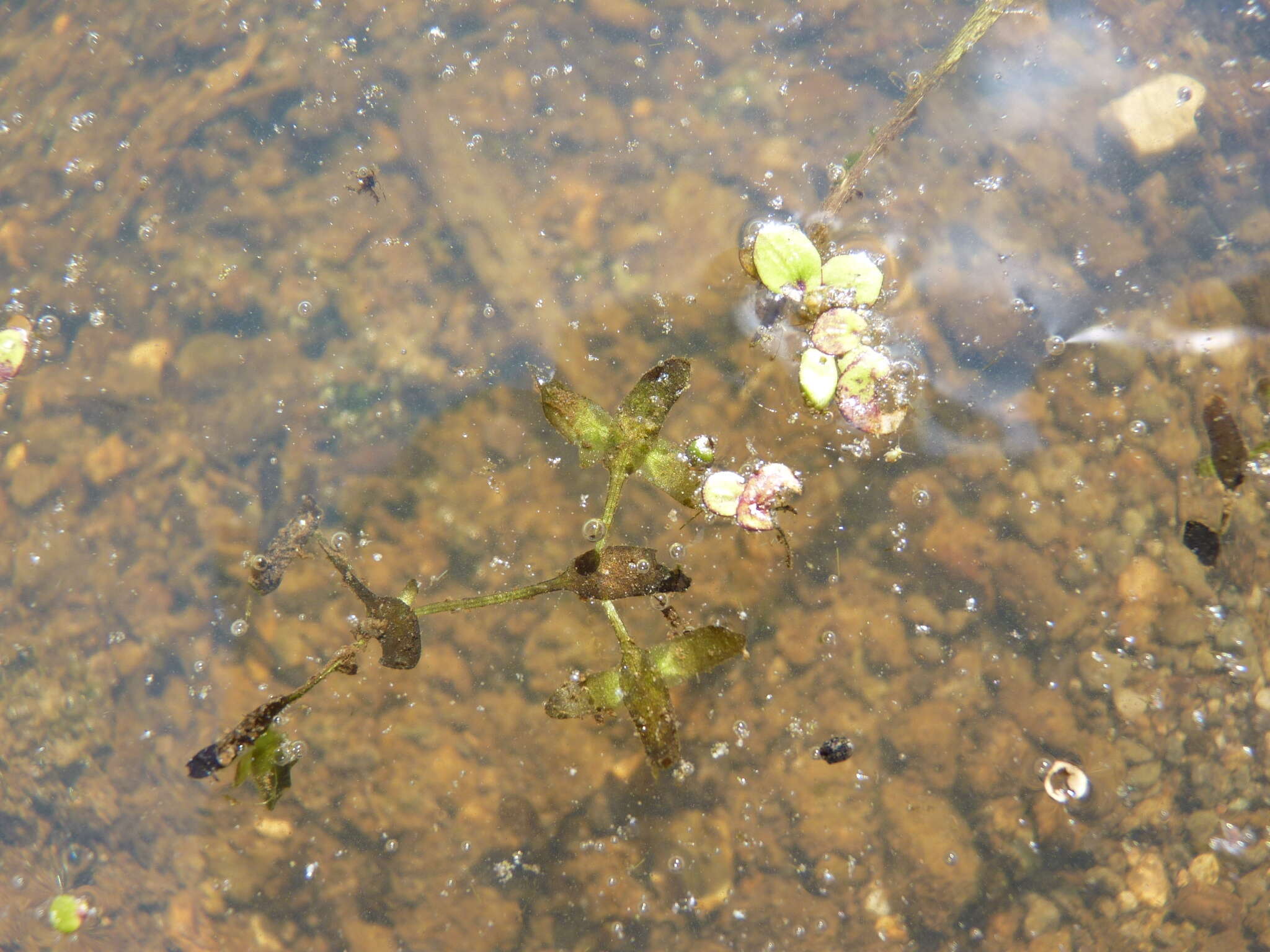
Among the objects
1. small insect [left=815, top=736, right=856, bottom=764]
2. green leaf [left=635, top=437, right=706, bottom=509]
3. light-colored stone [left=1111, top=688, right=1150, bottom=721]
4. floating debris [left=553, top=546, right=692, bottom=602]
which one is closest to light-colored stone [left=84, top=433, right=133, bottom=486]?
floating debris [left=553, top=546, right=692, bottom=602]

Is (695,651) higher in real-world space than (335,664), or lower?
lower

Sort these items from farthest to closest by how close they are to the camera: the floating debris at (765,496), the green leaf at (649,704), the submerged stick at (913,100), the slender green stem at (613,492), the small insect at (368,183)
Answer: the small insect at (368,183)
the submerged stick at (913,100)
the floating debris at (765,496)
the slender green stem at (613,492)
the green leaf at (649,704)

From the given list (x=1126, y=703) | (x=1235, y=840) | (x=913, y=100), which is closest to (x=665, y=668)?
(x=1126, y=703)

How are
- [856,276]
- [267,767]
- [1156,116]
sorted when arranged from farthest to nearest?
1. [1156,116]
2. [856,276]
3. [267,767]

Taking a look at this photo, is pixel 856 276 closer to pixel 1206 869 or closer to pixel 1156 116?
pixel 1156 116

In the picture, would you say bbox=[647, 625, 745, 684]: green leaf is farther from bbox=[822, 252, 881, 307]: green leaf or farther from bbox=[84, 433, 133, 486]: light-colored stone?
bbox=[84, 433, 133, 486]: light-colored stone

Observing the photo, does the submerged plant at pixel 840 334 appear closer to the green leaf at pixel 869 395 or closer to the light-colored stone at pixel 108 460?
the green leaf at pixel 869 395

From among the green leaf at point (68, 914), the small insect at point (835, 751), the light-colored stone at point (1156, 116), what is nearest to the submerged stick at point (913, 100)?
the light-colored stone at point (1156, 116)
